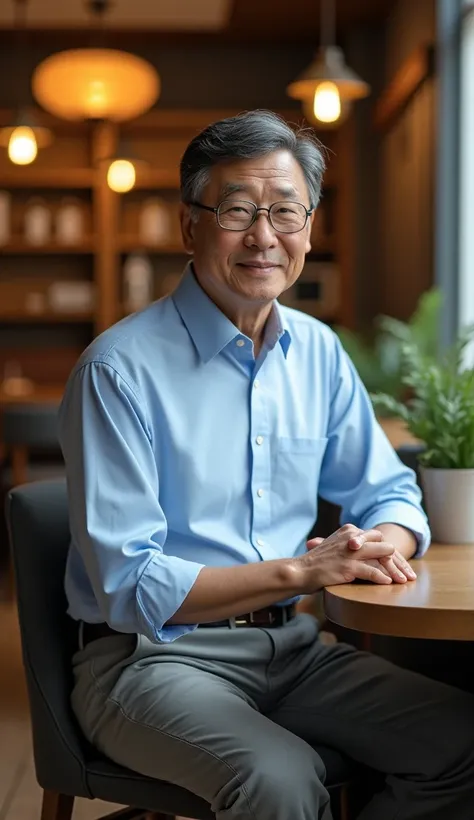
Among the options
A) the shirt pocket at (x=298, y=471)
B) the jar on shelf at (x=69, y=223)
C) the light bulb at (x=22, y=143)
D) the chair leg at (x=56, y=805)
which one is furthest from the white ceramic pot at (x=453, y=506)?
the jar on shelf at (x=69, y=223)

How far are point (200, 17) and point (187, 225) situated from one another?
17.8 ft

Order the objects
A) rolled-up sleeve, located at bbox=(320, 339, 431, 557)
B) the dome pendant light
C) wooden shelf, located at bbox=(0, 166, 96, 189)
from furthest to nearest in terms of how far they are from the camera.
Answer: wooden shelf, located at bbox=(0, 166, 96, 189), the dome pendant light, rolled-up sleeve, located at bbox=(320, 339, 431, 557)

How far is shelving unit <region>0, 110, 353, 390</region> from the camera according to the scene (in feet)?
24.3

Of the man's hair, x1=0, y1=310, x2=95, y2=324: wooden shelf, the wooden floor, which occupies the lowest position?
the wooden floor

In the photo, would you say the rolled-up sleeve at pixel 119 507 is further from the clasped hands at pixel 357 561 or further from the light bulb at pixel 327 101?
the light bulb at pixel 327 101

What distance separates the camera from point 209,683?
1.70m

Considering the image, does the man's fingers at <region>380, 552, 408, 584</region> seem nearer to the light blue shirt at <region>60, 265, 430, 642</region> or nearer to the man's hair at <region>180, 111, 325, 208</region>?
the light blue shirt at <region>60, 265, 430, 642</region>

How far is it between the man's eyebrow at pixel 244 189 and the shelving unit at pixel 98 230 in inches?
220

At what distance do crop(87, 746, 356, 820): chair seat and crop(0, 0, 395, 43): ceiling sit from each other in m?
5.66

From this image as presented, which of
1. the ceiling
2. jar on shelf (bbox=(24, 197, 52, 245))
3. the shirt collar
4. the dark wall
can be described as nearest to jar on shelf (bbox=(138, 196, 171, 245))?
jar on shelf (bbox=(24, 197, 52, 245))

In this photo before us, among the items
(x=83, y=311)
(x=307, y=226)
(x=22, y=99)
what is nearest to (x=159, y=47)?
(x=22, y=99)

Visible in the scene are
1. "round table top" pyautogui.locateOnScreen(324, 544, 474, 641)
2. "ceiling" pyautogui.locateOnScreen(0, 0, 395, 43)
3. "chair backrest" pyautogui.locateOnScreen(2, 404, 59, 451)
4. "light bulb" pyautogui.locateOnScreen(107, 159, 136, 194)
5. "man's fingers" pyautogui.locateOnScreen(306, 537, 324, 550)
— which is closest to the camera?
"round table top" pyautogui.locateOnScreen(324, 544, 474, 641)

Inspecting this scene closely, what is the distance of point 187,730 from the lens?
1604 millimetres

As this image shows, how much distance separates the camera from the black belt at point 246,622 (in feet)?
5.96
